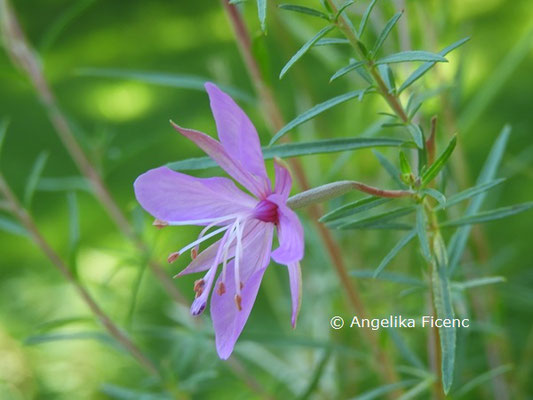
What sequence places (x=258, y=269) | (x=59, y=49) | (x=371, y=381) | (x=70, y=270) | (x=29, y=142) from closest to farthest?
(x=258, y=269) < (x=70, y=270) < (x=371, y=381) < (x=29, y=142) < (x=59, y=49)

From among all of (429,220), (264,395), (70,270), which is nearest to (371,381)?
(264,395)

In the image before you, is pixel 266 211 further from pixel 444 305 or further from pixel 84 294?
pixel 84 294

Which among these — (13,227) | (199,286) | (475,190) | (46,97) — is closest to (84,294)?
(13,227)

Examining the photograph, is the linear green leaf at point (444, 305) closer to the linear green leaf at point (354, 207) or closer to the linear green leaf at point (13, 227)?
the linear green leaf at point (354, 207)

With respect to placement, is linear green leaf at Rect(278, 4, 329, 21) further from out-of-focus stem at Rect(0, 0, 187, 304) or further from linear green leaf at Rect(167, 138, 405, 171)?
out-of-focus stem at Rect(0, 0, 187, 304)

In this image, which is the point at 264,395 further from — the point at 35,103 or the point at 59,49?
the point at 59,49
